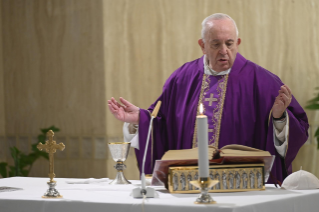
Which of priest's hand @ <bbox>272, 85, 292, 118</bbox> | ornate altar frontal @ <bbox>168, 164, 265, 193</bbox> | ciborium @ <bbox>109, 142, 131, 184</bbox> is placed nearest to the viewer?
ornate altar frontal @ <bbox>168, 164, 265, 193</bbox>

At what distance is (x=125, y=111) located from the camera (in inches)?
137

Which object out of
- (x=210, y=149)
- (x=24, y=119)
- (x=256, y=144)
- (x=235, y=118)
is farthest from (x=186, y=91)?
(x=24, y=119)

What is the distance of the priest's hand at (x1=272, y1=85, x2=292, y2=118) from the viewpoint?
301 centimetres

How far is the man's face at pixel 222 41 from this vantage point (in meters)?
3.69

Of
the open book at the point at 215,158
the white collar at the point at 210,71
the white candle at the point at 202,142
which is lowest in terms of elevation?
the open book at the point at 215,158

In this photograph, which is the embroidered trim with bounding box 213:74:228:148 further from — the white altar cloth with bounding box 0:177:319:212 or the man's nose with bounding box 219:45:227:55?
the white altar cloth with bounding box 0:177:319:212

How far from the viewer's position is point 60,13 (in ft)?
20.0

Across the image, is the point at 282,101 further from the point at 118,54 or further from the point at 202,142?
the point at 118,54

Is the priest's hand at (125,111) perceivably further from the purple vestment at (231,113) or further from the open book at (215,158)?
the open book at (215,158)

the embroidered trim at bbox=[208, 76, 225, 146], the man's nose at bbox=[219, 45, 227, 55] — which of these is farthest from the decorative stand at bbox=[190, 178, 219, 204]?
the man's nose at bbox=[219, 45, 227, 55]

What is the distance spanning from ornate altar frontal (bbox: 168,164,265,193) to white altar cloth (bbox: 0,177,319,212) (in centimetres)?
4

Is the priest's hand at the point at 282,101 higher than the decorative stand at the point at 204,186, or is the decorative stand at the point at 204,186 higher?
the priest's hand at the point at 282,101

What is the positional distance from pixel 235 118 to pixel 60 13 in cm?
329

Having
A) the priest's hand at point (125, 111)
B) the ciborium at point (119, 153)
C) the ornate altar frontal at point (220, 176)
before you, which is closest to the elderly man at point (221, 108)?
the priest's hand at point (125, 111)
